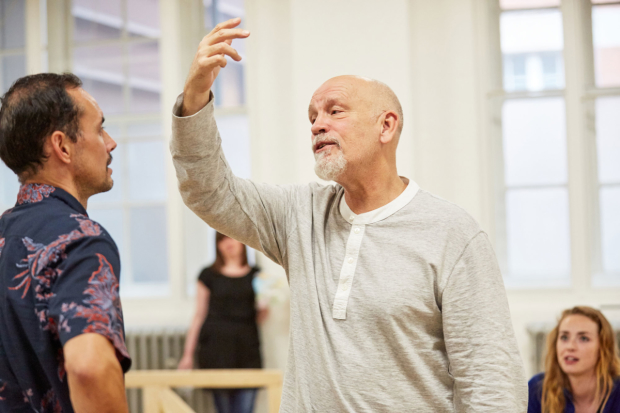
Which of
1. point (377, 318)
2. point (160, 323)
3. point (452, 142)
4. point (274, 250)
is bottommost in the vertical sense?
point (160, 323)

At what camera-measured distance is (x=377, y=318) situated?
1.33 m

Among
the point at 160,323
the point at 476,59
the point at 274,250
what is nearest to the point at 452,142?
the point at 476,59

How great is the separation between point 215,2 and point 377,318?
3718 millimetres

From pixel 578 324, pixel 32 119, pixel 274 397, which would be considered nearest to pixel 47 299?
pixel 32 119

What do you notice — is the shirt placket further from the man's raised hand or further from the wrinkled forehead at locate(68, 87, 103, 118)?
the wrinkled forehead at locate(68, 87, 103, 118)

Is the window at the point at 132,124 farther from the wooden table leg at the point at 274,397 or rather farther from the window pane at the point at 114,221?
the wooden table leg at the point at 274,397

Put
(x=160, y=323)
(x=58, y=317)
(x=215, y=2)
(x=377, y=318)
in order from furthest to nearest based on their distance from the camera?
(x=215, y=2), (x=160, y=323), (x=377, y=318), (x=58, y=317)

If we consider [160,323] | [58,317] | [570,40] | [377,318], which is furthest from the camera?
[160,323]

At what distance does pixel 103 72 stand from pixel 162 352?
2167 mm

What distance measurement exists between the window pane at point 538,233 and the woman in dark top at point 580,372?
1.64 meters

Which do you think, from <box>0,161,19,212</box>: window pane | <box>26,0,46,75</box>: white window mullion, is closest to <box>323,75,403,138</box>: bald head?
<box>26,0,46,75</box>: white window mullion

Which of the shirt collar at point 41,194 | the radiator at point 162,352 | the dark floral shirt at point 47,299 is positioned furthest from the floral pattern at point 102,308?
the radiator at point 162,352

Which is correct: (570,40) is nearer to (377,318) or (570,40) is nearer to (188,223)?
(188,223)

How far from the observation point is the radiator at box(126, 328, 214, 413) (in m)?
3.97
